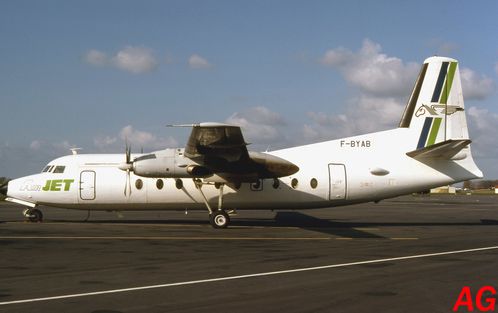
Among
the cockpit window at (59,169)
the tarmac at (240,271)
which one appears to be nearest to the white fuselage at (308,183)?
the cockpit window at (59,169)

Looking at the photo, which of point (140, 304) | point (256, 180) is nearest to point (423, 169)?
point (256, 180)

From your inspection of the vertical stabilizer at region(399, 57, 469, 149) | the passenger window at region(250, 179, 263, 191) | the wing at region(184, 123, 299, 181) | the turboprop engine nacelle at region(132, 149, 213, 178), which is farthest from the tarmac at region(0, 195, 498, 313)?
the vertical stabilizer at region(399, 57, 469, 149)

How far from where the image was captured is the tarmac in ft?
24.2

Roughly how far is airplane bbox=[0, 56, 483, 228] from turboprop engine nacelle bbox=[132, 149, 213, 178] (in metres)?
0.26

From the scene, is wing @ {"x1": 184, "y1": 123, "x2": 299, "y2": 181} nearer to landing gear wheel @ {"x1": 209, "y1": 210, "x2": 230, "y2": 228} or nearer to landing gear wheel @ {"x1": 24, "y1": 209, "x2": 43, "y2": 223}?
landing gear wheel @ {"x1": 209, "y1": 210, "x2": 230, "y2": 228}

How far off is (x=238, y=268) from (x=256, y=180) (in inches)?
389

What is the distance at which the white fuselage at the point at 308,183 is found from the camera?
20.7 m

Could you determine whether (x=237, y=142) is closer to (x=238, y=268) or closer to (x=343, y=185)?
(x=343, y=185)

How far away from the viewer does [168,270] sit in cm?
1032

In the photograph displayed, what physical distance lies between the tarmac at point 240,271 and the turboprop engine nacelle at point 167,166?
234 centimetres

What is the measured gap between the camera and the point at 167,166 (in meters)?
19.2

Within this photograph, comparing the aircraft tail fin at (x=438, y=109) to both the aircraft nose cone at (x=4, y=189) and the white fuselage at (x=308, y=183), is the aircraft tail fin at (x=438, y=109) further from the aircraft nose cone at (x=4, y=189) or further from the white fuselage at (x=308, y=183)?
the aircraft nose cone at (x=4, y=189)

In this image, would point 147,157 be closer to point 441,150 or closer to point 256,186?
point 256,186

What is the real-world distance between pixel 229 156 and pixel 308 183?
3.88 metres
